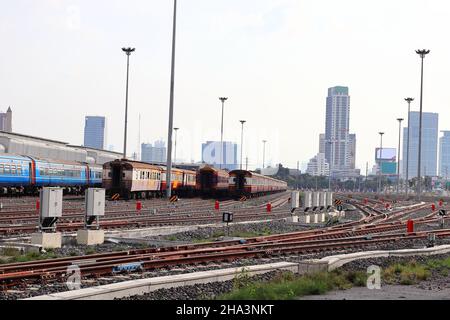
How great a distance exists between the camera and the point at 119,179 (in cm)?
5075

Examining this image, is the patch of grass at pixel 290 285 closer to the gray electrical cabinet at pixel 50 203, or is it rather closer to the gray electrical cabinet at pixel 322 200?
the gray electrical cabinet at pixel 50 203

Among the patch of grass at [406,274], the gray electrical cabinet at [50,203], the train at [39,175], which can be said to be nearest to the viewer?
the patch of grass at [406,274]

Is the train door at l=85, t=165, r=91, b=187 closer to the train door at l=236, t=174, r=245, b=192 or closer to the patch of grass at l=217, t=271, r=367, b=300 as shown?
the train door at l=236, t=174, r=245, b=192

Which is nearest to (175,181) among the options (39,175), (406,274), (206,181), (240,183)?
(206,181)

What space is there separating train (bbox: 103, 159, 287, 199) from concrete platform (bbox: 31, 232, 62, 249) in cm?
2865

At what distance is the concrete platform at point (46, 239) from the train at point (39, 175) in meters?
26.4

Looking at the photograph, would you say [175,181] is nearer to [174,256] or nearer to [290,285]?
[174,256]

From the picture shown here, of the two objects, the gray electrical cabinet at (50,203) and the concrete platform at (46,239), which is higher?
the gray electrical cabinet at (50,203)

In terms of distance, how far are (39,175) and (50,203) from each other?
31.5 meters

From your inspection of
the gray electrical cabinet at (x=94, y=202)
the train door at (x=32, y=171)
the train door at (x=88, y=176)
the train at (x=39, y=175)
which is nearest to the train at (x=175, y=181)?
the train at (x=39, y=175)

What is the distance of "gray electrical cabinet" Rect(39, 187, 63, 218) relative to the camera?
21.1 meters

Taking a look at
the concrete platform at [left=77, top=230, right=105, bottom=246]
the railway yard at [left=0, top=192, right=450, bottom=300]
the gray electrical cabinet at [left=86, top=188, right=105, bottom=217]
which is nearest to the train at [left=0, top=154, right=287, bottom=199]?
the railway yard at [left=0, top=192, right=450, bottom=300]

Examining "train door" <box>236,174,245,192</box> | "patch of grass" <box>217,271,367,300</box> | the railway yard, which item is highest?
"train door" <box>236,174,245,192</box>

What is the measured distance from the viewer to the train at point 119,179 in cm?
4894
